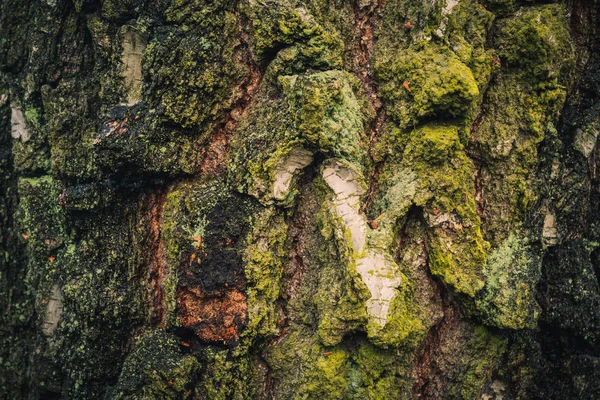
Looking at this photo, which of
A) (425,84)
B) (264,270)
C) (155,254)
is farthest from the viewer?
(155,254)

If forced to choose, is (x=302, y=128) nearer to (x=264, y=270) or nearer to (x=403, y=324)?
(x=264, y=270)

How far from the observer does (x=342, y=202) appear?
8.30 ft

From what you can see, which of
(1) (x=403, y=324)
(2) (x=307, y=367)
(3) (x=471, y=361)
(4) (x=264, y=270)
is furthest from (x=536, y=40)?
(2) (x=307, y=367)

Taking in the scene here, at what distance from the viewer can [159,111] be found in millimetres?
2637

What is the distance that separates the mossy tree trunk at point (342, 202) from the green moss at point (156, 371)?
11mm

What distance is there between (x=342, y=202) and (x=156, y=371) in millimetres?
1330

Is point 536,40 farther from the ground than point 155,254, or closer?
farther from the ground

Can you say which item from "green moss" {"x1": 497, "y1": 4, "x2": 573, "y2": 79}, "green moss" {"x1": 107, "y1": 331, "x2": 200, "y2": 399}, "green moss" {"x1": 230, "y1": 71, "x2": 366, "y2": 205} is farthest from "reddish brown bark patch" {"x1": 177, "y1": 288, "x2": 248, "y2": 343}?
"green moss" {"x1": 497, "y1": 4, "x2": 573, "y2": 79}

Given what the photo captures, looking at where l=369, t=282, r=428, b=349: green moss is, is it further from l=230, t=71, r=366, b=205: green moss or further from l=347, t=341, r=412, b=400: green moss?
l=230, t=71, r=366, b=205: green moss

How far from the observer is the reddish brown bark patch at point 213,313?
8.39 feet

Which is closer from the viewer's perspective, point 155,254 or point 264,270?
point 264,270

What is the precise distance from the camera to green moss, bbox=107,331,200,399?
2.57 m

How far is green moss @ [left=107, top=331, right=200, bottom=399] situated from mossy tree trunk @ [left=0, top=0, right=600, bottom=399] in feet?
0.04

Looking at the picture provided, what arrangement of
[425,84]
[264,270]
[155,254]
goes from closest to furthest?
[425,84]
[264,270]
[155,254]
